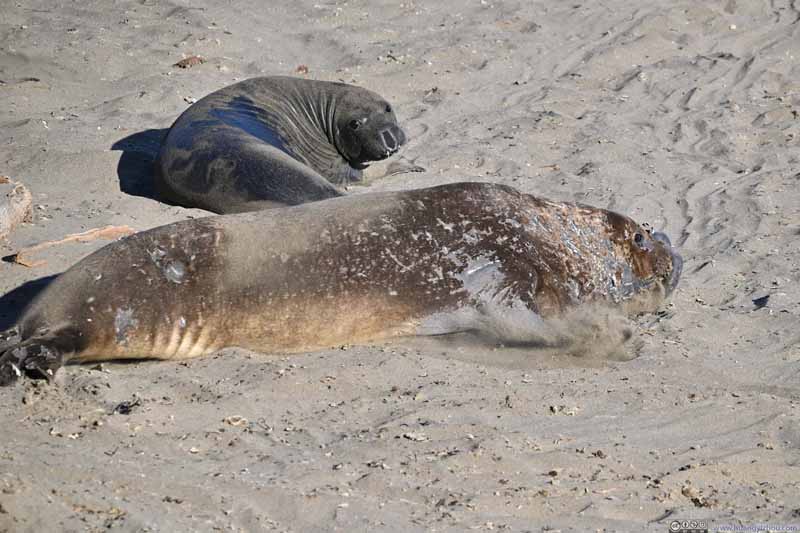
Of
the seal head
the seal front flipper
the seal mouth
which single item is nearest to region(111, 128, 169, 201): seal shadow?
the seal front flipper

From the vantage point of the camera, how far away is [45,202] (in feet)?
21.7

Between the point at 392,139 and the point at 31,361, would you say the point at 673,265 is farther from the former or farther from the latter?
the point at 31,361

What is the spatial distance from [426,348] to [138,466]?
1622 millimetres

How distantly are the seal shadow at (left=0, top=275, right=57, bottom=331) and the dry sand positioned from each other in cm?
→ 2

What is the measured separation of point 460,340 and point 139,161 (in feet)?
10.9

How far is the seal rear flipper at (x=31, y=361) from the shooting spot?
4324 millimetres

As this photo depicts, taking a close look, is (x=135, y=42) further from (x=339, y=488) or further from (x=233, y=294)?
(x=339, y=488)

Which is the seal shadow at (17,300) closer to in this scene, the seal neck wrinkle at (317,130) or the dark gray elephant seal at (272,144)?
the dark gray elephant seal at (272,144)

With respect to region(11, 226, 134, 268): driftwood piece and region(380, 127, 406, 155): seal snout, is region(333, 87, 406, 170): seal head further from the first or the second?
region(11, 226, 134, 268): driftwood piece

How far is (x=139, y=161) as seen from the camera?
749 cm

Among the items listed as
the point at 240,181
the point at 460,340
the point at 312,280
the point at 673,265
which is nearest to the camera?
the point at 312,280

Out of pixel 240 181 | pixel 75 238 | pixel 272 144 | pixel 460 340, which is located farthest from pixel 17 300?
pixel 272 144

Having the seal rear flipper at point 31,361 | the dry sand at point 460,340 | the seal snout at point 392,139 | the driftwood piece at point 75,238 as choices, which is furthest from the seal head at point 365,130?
the seal rear flipper at point 31,361

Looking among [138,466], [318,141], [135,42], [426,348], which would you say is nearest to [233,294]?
[426,348]
